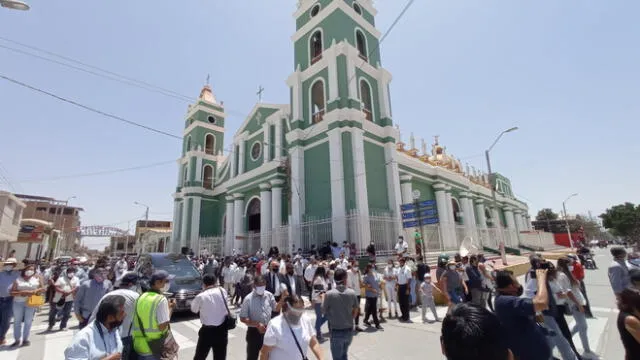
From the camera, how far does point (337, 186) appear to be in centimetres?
1448

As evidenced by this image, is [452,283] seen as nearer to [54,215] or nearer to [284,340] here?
[284,340]

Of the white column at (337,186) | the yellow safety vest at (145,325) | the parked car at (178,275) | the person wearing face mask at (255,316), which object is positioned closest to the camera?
the yellow safety vest at (145,325)

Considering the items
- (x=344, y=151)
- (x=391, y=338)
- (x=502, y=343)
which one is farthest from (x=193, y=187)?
(x=502, y=343)

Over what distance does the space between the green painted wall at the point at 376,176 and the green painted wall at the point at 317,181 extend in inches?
83.5

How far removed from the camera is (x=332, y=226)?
1426 cm

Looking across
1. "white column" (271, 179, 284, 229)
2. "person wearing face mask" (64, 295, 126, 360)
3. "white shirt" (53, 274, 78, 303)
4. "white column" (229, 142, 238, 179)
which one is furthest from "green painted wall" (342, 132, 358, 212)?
"person wearing face mask" (64, 295, 126, 360)

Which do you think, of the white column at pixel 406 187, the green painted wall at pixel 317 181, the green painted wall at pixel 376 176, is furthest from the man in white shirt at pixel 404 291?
the white column at pixel 406 187

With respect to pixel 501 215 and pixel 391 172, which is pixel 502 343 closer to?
pixel 391 172

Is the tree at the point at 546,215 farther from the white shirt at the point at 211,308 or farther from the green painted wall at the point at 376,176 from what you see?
the white shirt at the point at 211,308

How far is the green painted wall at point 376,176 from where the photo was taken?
15.8 meters

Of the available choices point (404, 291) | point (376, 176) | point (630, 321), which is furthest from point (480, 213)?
point (630, 321)

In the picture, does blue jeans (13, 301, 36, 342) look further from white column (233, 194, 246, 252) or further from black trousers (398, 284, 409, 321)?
white column (233, 194, 246, 252)

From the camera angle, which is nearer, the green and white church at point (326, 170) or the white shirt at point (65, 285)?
the white shirt at point (65, 285)

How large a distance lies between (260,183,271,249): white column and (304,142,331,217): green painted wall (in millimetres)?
3219
